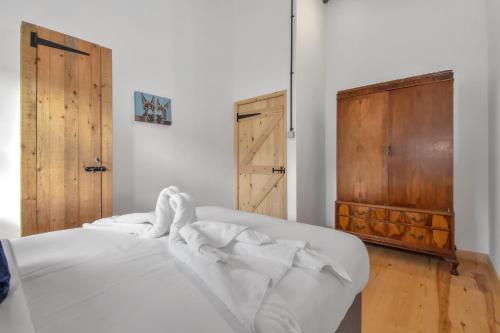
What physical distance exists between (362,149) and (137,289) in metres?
2.61

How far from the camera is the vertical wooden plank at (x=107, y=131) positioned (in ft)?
6.95

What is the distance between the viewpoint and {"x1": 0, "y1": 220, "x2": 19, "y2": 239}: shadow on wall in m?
1.78

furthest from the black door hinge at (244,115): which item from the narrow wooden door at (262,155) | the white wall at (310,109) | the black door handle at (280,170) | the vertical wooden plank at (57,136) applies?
the vertical wooden plank at (57,136)

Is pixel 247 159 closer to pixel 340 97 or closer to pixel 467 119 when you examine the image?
pixel 340 97

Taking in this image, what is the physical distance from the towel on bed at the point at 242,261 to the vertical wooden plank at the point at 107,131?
1.39 meters

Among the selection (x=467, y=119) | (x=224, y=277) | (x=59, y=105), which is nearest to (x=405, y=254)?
(x=467, y=119)

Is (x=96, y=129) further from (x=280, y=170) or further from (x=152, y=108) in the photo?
(x=280, y=170)

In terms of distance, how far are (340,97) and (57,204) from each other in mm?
3049

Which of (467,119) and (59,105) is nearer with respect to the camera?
(59,105)

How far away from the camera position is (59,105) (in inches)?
74.0

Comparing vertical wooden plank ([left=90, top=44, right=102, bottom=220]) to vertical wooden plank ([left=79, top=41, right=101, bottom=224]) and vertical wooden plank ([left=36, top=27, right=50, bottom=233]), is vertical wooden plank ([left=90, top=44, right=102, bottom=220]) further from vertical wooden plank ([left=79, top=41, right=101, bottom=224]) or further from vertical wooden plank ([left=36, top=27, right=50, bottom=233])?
vertical wooden plank ([left=36, top=27, right=50, bottom=233])

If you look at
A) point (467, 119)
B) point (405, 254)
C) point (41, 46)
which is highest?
point (41, 46)

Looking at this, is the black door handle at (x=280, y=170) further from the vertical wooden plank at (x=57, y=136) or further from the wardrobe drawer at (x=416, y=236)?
the vertical wooden plank at (x=57, y=136)

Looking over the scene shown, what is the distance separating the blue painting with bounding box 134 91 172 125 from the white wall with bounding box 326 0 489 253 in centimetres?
241
